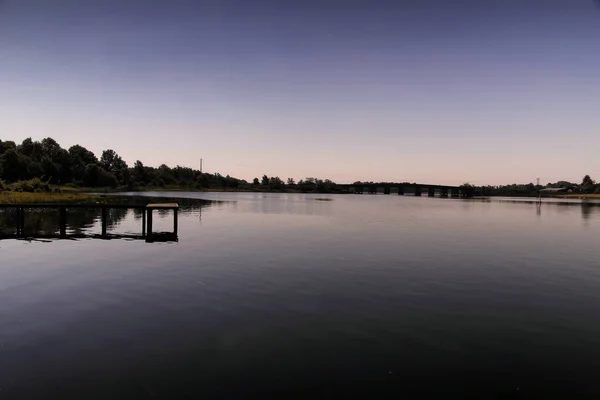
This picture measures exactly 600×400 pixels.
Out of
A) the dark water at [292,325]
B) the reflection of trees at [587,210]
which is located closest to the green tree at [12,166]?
the dark water at [292,325]

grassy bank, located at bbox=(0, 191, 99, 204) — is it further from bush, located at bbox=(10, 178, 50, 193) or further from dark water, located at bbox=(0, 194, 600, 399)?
dark water, located at bbox=(0, 194, 600, 399)

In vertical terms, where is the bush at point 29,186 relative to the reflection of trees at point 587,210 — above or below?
above

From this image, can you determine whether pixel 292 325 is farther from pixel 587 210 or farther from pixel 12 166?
pixel 12 166

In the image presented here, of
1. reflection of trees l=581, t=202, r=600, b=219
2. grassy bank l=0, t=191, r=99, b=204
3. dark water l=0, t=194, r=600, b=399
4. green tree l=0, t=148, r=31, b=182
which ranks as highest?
green tree l=0, t=148, r=31, b=182

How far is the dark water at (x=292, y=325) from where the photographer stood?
11.9 metres

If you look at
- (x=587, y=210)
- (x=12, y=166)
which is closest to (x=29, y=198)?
(x=12, y=166)

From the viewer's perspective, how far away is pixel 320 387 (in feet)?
38.1

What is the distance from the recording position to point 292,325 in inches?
654

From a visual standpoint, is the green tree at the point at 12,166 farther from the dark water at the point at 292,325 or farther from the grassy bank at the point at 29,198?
the dark water at the point at 292,325

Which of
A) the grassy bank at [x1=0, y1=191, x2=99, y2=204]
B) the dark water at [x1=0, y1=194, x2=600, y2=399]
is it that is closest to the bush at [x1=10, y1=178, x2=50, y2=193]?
the grassy bank at [x1=0, y1=191, x2=99, y2=204]

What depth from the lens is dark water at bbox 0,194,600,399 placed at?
11.9 meters

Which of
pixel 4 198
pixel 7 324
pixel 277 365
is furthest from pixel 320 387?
pixel 4 198

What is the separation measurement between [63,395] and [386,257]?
2620cm

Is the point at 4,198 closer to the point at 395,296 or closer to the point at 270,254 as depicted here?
the point at 270,254
